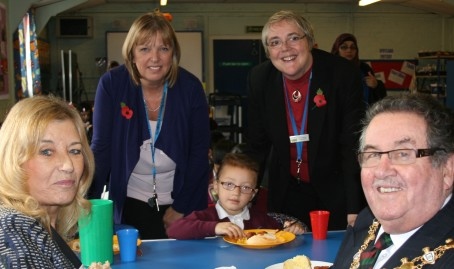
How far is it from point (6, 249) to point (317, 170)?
5.84ft

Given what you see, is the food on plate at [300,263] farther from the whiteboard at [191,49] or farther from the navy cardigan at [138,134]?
the whiteboard at [191,49]

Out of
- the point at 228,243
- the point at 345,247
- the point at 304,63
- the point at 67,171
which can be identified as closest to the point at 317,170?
the point at 304,63

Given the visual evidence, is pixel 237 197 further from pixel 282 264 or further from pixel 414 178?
pixel 414 178

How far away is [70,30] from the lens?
495 inches

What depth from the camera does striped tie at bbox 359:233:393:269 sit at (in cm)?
153

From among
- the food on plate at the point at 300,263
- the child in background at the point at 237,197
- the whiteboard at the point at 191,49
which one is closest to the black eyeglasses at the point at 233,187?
the child in background at the point at 237,197

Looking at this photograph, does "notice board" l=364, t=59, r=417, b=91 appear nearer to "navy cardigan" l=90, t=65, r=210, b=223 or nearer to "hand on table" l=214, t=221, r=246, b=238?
"navy cardigan" l=90, t=65, r=210, b=223

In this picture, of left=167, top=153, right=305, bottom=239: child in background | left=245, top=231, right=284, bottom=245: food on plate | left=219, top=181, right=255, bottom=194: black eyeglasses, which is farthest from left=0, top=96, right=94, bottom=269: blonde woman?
left=219, top=181, right=255, bottom=194: black eyeglasses

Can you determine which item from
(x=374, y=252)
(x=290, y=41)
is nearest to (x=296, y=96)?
(x=290, y=41)

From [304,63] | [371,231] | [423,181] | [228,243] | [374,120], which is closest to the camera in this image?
[423,181]

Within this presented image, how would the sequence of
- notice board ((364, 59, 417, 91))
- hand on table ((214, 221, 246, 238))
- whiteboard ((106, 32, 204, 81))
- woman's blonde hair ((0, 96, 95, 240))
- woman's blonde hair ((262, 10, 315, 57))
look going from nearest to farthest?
1. woman's blonde hair ((0, 96, 95, 240))
2. hand on table ((214, 221, 246, 238))
3. woman's blonde hair ((262, 10, 315, 57))
4. whiteboard ((106, 32, 204, 81))
5. notice board ((364, 59, 417, 91))

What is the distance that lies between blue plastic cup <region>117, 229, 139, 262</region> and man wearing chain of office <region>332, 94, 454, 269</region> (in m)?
0.87

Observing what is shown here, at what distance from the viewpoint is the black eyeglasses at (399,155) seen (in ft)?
4.53

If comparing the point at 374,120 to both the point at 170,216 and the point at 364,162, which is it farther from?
the point at 170,216
